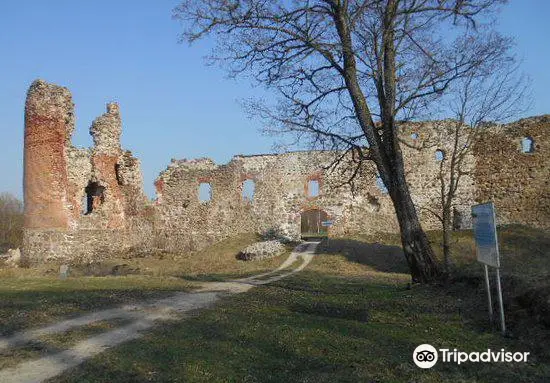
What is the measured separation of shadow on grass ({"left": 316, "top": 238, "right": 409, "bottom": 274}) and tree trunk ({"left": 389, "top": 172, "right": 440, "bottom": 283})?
25.5 feet

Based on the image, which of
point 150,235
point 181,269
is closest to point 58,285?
point 181,269

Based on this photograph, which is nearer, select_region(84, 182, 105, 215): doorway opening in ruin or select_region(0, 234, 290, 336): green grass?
select_region(0, 234, 290, 336): green grass

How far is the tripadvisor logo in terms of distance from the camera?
18.1 ft

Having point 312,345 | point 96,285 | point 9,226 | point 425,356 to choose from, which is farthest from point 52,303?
point 9,226

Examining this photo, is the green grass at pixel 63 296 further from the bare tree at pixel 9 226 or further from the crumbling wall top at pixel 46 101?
the bare tree at pixel 9 226

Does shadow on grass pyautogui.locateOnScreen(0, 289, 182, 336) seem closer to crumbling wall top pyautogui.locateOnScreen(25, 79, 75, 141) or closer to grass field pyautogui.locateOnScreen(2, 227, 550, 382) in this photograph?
grass field pyautogui.locateOnScreen(2, 227, 550, 382)

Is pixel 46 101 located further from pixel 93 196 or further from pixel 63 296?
pixel 63 296

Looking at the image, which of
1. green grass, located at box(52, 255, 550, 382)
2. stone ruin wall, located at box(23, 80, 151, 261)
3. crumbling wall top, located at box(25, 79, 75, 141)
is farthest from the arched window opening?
green grass, located at box(52, 255, 550, 382)

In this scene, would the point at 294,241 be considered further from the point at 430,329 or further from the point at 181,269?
the point at 430,329

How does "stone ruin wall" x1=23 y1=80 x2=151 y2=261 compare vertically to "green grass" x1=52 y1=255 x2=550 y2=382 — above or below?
above

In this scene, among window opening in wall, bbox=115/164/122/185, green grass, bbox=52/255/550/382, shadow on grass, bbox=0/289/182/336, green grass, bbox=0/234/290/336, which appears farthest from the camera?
window opening in wall, bbox=115/164/122/185

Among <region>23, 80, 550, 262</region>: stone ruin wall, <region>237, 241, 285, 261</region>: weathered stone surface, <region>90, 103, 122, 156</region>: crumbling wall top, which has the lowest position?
<region>237, 241, 285, 261</region>: weathered stone surface

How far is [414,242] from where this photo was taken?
10.5m

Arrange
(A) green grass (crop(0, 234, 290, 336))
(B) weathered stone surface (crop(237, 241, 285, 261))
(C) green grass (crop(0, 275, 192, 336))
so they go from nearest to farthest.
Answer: (C) green grass (crop(0, 275, 192, 336)) → (A) green grass (crop(0, 234, 290, 336)) → (B) weathered stone surface (crop(237, 241, 285, 261))
